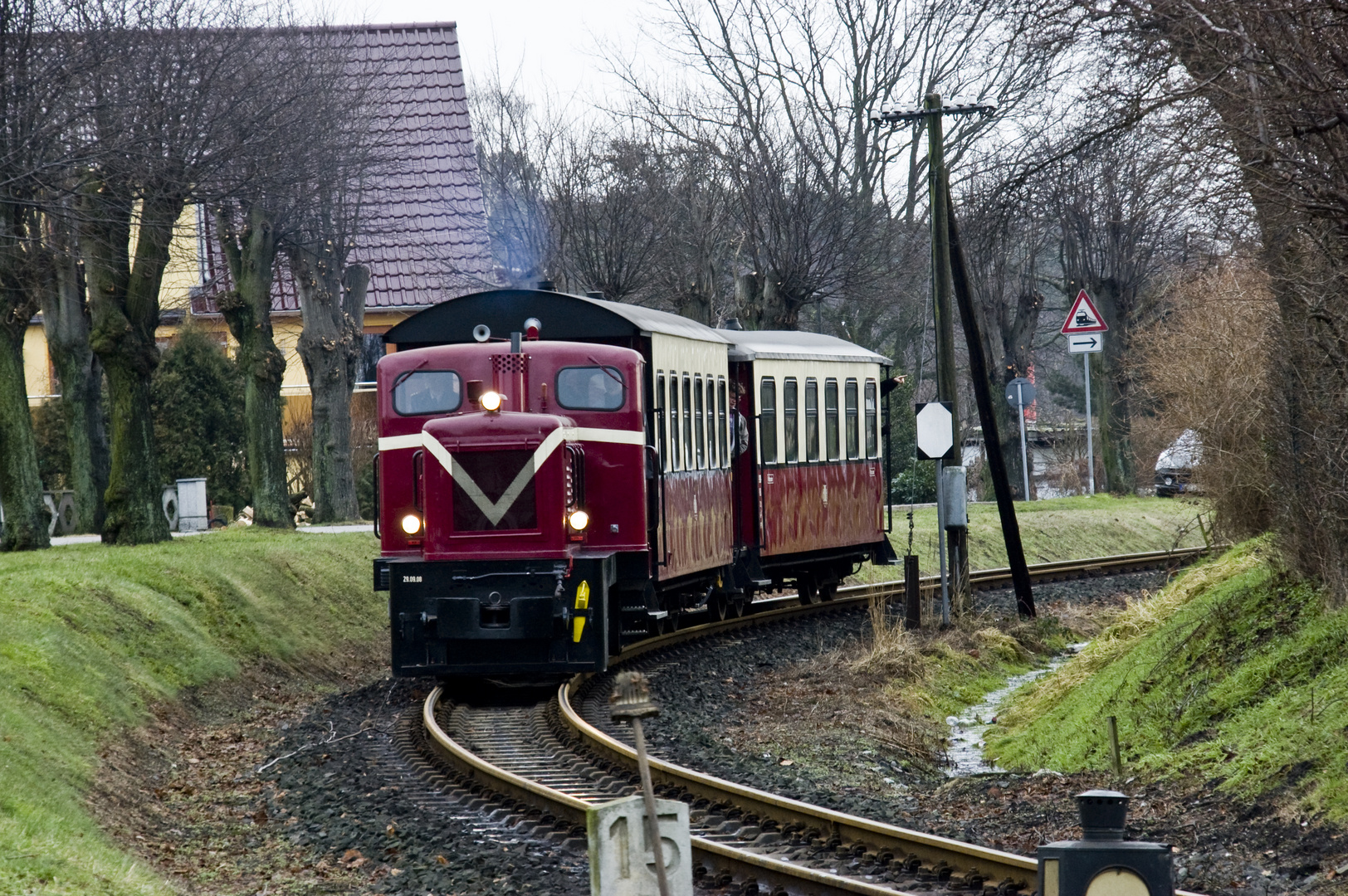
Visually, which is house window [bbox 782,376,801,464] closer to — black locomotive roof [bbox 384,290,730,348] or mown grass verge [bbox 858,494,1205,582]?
black locomotive roof [bbox 384,290,730,348]

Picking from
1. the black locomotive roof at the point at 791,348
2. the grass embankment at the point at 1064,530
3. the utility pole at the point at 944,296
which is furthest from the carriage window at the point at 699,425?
the grass embankment at the point at 1064,530

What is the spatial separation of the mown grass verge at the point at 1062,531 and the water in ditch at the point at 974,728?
34.1 ft

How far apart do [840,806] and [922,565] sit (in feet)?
61.4

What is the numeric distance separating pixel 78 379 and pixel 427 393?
10.7 m

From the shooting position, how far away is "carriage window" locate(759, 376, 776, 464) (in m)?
19.0

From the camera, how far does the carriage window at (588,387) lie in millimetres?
14258

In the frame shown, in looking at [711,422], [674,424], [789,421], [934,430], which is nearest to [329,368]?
[789,421]

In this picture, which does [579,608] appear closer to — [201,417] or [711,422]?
[711,422]

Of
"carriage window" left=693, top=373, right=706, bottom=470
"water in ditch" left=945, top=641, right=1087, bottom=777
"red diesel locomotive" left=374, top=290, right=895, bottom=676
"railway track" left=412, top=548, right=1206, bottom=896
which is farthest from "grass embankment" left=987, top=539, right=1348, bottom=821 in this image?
"carriage window" left=693, top=373, right=706, bottom=470

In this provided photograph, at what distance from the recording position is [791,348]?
19.9 m

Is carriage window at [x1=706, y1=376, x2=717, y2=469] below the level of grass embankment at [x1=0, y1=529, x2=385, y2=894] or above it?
above

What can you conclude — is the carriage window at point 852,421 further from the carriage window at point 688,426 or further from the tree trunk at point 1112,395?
the tree trunk at point 1112,395

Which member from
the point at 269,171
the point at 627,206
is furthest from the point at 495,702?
the point at 627,206

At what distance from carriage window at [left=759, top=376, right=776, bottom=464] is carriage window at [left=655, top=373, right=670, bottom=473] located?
3.61m
